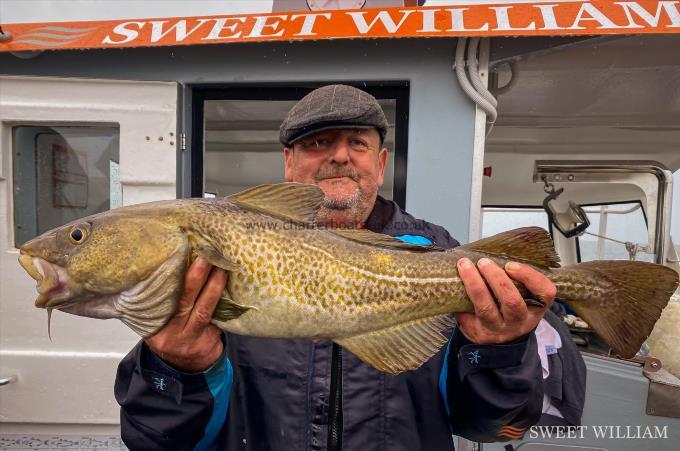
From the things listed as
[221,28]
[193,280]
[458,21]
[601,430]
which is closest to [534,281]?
[193,280]

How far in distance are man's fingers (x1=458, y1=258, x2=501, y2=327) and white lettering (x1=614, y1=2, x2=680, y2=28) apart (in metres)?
2.33

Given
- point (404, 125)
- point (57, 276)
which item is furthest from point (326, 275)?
point (404, 125)

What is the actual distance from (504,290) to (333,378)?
3.09 ft

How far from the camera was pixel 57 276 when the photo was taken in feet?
4.74

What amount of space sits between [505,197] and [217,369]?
7597 mm

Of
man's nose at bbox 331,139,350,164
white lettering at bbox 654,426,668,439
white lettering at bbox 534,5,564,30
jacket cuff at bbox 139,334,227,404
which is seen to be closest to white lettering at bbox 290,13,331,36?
man's nose at bbox 331,139,350,164

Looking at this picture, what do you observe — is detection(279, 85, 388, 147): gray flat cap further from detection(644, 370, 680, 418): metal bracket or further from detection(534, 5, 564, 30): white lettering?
detection(644, 370, 680, 418): metal bracket

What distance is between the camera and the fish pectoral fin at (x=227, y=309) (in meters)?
1.53

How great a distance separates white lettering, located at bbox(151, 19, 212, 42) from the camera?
119 inches

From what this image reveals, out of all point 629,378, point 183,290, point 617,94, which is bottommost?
point 629,378

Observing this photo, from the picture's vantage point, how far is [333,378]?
6.35 ft

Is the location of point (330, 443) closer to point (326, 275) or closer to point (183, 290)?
point (326, 275)

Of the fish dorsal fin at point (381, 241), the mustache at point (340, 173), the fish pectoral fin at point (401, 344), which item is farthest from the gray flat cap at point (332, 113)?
the fish pectoral fin at point (401, 344)

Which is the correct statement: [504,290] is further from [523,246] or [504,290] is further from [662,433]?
[662,433]
